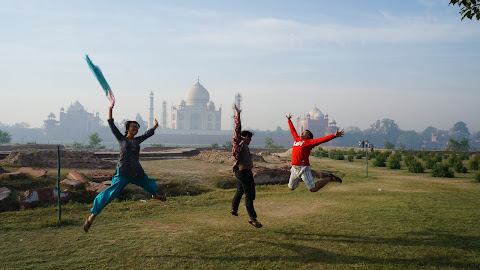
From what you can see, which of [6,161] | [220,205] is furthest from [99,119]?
[220,205]

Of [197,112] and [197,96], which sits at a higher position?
[197,96]

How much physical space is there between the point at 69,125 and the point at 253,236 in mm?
144174

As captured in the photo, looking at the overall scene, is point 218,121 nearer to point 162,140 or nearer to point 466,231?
point 162,140

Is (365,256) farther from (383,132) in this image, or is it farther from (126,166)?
(383,132)

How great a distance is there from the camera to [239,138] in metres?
4.95

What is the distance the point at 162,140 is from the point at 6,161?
3869 inches

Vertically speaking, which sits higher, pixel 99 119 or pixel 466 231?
pixel 99 119

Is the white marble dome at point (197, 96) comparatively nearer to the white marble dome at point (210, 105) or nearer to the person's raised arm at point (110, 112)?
the white marble dome at point (210, 105)

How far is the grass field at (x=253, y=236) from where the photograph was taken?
3709mm

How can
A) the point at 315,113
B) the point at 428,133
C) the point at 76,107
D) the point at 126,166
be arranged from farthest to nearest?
the point at 428,133
the point at 76,107
the point at 315,113
the point at 126,166

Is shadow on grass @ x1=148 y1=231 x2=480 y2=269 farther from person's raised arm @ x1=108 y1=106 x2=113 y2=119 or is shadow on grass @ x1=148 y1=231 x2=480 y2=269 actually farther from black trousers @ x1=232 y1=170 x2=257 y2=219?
person's raised arm @ x1=108 y1=106 x2=113 y2=119

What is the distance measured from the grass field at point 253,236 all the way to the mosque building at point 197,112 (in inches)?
4525

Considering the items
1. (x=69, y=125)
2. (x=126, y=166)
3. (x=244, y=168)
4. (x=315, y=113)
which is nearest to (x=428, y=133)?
(x=315, y=113)

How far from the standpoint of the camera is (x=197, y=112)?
121m
